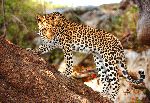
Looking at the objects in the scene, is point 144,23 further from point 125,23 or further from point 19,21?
point 19,21

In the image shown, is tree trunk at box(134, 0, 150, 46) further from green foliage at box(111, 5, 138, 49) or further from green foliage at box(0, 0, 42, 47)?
green foliage at box(0, 0, 42, 47)

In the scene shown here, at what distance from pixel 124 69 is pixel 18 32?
1020 cm

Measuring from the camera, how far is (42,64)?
8.45 metres

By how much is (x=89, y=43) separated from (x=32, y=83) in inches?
182

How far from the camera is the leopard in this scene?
1151 centimetres

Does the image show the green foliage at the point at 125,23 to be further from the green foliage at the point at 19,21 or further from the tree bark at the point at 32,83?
the tree bark at the point at 32,83

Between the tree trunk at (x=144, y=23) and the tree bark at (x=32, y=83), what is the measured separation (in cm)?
853

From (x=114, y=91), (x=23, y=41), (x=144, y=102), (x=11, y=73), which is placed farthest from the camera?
(x=23, y=41)

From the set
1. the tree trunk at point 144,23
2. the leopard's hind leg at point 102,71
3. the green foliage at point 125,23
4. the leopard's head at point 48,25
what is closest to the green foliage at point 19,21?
the green foliage at point 125,23

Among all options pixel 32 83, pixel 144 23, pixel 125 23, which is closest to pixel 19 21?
pixel 125 23

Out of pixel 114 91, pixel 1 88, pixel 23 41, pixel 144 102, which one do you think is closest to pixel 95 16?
pixel 23 41

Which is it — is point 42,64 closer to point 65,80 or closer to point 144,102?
point 65,80

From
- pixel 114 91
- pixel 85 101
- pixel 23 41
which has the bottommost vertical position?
pixel 23 41

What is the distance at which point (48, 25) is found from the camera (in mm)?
11586
